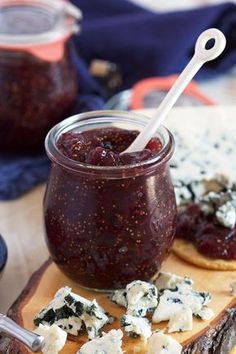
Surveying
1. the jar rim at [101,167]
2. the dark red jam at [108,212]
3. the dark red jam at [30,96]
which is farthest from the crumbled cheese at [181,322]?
the dark red jam at [30,96]

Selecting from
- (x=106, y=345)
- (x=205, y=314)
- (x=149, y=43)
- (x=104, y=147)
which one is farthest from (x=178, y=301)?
(x=149, y=43)

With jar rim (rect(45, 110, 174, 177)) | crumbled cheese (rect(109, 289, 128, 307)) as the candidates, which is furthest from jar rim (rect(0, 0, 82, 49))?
crumbled cheese (rect(109, 289, 128, 307))

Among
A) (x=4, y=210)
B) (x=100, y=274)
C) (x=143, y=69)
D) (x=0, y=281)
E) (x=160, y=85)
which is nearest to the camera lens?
(x=100, y=274)

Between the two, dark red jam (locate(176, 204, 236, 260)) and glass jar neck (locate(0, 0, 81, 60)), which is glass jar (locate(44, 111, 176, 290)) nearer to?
dark red jam (locate(176, 204, 236, 260))

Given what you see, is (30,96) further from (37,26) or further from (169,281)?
(169,281)

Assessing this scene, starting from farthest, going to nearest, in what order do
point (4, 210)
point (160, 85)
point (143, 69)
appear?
point (143, 69), point (160, 85), point (4, 210)

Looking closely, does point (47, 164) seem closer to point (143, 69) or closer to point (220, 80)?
point (143, 69)

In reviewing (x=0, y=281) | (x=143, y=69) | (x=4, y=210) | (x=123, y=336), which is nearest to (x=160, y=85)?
(x=143, y=69)

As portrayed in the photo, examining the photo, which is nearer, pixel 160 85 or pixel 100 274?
pixel 100 274
